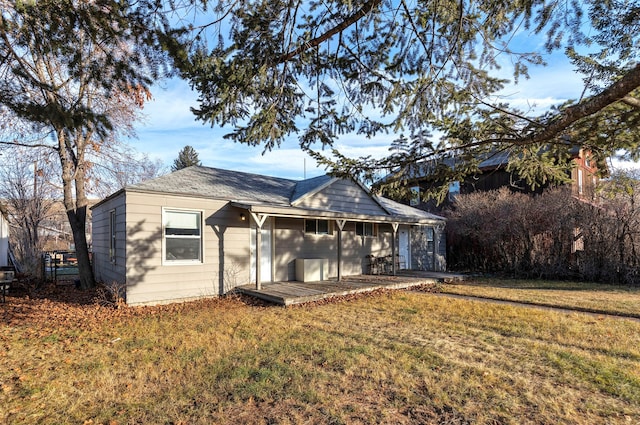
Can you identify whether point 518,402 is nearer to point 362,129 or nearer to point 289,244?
point 362,129

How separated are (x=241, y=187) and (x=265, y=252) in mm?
2222

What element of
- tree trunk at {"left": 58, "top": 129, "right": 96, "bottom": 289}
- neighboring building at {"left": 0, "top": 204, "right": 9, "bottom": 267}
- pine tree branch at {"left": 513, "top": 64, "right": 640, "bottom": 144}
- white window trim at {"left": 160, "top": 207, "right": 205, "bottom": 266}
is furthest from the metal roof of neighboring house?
neighboring building at {"left": 0, "top": 204, "right": 9, "bottom": 267}

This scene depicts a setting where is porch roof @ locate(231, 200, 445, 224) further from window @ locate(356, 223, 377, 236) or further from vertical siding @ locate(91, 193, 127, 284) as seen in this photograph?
vertical siding @ locate(91, 193, 127, 284)

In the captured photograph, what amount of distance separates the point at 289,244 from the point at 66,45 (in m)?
7.94

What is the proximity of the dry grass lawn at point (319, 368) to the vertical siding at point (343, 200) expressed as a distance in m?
5.13

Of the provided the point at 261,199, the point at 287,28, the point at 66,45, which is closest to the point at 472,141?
the point at 287,28

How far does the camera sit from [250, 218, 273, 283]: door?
10.2 metres

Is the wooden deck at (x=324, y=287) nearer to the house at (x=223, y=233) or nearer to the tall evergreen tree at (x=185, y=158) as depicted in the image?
the house at (x=223, y=233)

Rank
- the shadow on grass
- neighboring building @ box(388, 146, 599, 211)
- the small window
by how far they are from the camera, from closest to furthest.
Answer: the shadow on grass → neighboring building @ box(388, 146, 599, 211) → the small window

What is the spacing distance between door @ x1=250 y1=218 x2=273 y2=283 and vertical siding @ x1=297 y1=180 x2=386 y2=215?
53.2 inches

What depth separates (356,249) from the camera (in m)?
13.1

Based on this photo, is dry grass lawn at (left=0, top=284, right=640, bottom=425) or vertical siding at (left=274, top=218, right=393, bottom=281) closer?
dry grass lawn at (left=0, top=284, right=640, bottom=425)

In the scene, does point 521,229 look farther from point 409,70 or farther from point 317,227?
point 409,70

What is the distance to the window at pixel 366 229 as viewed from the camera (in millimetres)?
13188
